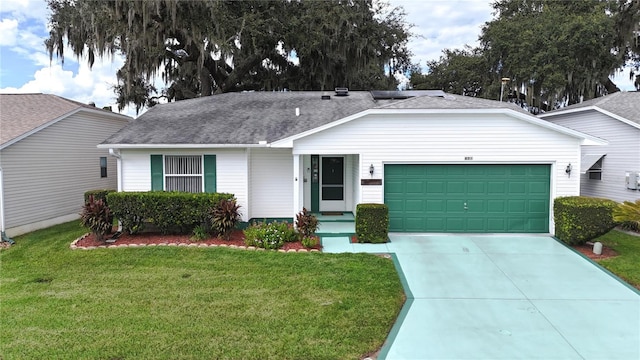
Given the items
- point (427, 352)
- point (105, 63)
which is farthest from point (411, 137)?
point (105, 63)

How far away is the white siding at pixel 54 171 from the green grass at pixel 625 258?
587 inches

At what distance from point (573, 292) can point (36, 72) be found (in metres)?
21.0

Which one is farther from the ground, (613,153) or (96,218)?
(613,153)

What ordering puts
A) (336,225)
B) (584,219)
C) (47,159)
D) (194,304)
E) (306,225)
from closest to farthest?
(194,304), (584,219), (306,225), (336,225), (47,159)

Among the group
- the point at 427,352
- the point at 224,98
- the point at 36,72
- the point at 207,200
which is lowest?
the point at 427,352

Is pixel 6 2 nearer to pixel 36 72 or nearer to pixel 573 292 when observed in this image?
pixel 36 72

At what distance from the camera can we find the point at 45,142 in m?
12.0

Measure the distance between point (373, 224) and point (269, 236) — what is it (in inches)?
102

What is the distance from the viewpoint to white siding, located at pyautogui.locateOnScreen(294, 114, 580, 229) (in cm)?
980

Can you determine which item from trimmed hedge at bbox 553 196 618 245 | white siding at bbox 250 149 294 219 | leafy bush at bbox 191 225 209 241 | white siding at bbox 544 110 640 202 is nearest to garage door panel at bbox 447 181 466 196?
trimmed hedge at bbox 553 196 618 245

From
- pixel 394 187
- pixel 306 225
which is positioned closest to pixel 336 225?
pixel 306 225

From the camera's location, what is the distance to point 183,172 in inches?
436

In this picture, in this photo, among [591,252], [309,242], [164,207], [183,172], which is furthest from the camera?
[183,172]

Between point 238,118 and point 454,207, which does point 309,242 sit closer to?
point 454,207
